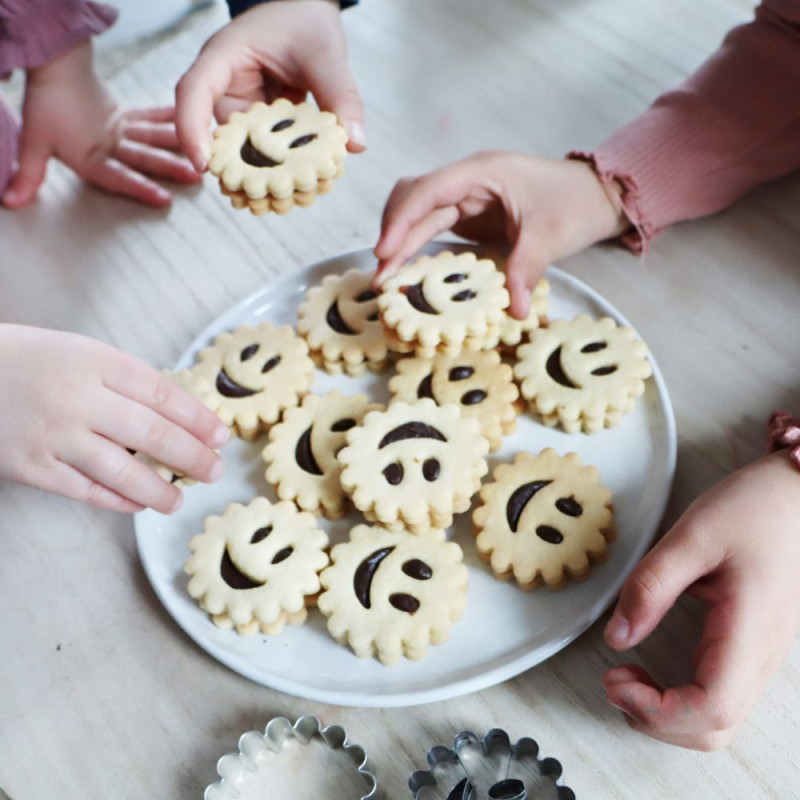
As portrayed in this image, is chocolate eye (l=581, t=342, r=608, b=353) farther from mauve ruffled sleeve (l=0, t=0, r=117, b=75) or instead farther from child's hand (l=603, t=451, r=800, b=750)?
mauve ruffled sleeve (l=0, t=0, r=117, b=75)

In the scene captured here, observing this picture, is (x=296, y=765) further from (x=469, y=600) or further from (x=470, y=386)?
(x=470, y=386)

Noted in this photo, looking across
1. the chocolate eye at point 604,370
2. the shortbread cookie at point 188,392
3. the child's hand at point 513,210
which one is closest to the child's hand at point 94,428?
the shortbread cookie at point 188,392

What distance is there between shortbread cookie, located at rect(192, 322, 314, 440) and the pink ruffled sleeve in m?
0.37

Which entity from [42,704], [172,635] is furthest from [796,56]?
[42,704]

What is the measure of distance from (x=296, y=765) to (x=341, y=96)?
0.60 meters

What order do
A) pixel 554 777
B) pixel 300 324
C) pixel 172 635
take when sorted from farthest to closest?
1. pixel 300 324
2. pixel 172 635
3. pixel 554 777

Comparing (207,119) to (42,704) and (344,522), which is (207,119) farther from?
(42,704)

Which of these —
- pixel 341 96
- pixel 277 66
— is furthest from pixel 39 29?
pixel 341 96

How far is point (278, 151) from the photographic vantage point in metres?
0.79

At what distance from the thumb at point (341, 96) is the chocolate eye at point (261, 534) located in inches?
14.2

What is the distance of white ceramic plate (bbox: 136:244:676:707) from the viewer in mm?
645

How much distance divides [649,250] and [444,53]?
1.42ft

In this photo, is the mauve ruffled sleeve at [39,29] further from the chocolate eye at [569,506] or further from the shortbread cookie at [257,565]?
the chocolate eye at [569,506]

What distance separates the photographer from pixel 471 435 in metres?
0.72
